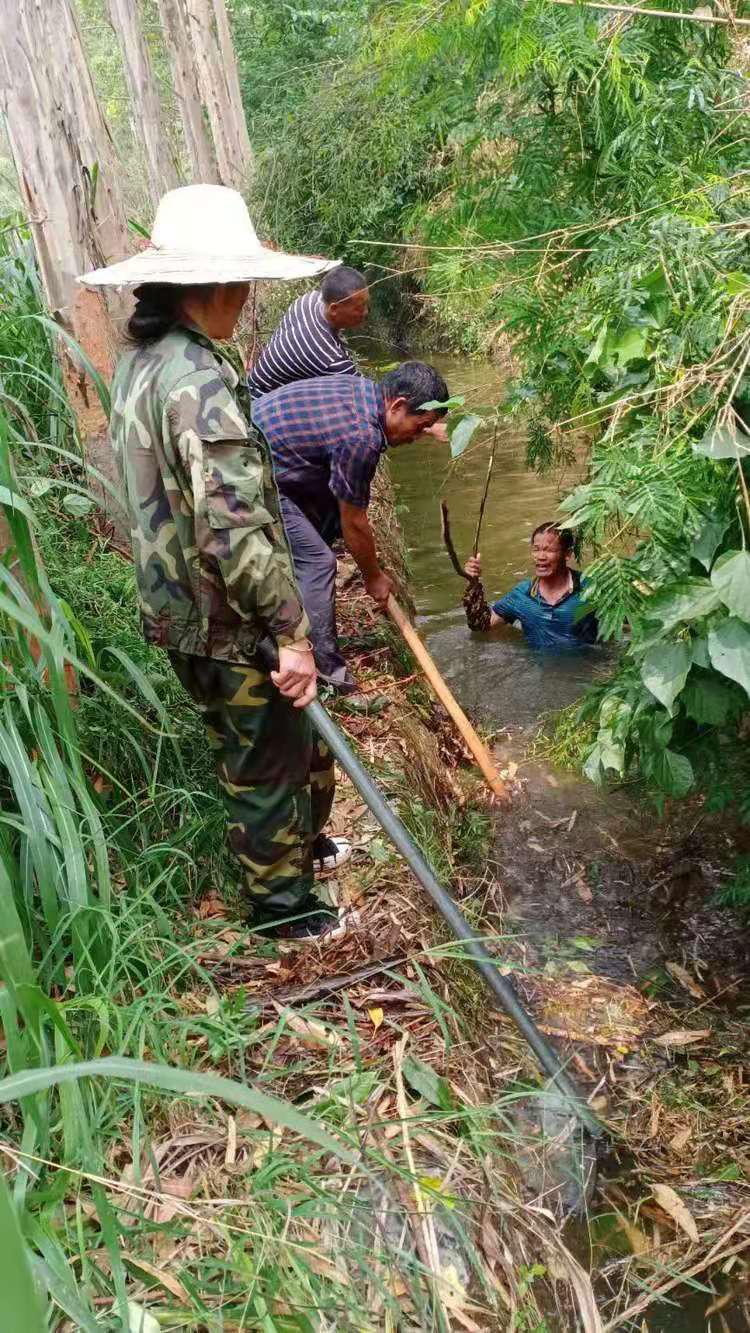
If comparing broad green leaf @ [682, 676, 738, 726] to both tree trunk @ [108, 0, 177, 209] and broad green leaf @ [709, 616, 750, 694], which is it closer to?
broad green leaf @ [709, 616, 750, 694]

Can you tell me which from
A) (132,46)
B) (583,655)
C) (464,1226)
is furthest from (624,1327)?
(132,46)

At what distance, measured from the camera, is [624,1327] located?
7.70ft

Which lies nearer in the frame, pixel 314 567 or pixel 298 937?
pixel 298 937

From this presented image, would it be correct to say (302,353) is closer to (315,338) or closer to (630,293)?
(315,338)

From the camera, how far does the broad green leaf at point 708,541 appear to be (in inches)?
94.8

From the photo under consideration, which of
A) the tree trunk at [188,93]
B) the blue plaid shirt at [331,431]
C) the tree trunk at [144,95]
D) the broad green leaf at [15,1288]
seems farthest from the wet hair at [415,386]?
the tree trunk at [144,95]

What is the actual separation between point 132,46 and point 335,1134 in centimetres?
1281

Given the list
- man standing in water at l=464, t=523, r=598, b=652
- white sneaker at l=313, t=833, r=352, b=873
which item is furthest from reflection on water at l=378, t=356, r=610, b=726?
white sneaker at l=313, t=833, r=352, b=873

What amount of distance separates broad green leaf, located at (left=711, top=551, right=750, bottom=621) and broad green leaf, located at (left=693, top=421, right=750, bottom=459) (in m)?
0.22

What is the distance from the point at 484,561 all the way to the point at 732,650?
218 inches

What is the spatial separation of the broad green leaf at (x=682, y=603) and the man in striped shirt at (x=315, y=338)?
300 cm

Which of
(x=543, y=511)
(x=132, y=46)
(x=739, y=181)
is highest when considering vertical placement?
(x=132, y=46)

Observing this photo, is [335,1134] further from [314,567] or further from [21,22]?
[21,22]

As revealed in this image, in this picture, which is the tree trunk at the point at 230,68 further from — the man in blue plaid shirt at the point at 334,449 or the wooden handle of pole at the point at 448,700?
the wooden handle of pole at the point at 448,700
